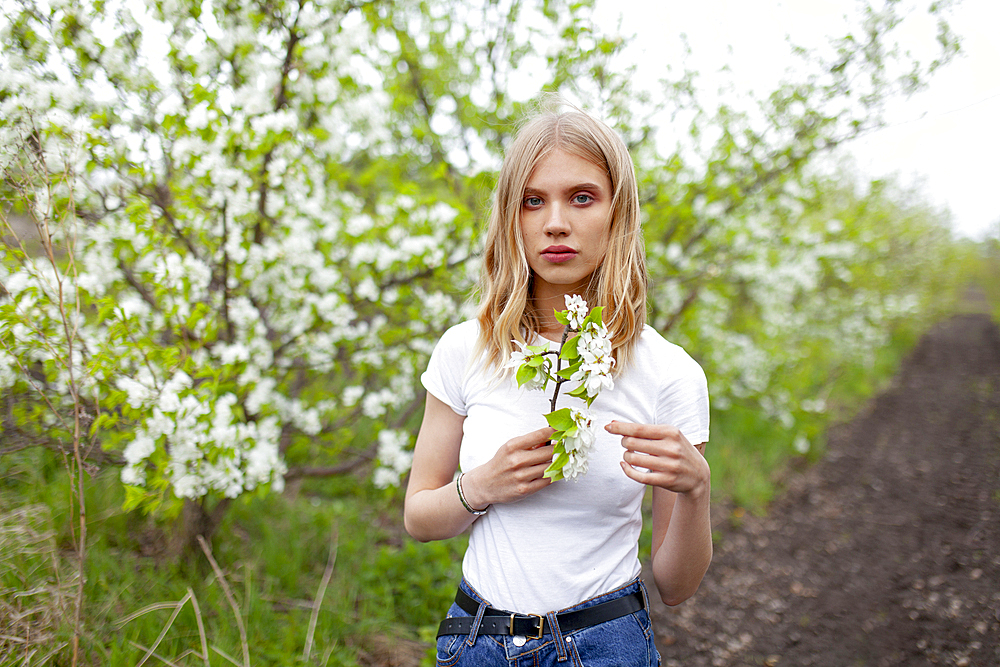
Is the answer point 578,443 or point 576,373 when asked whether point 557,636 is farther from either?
point 576,373

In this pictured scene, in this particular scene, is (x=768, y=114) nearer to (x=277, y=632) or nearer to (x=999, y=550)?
(x=999, y=550)

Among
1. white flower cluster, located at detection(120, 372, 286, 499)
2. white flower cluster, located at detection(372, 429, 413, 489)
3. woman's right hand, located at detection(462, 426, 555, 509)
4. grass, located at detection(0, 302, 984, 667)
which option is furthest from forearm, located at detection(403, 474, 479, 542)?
white flower cluster, located at detection(372, 429, 413, 489)

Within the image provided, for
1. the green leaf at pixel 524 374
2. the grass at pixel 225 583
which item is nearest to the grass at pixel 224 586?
the grass at pixel 225 583

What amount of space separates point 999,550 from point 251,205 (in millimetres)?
5007

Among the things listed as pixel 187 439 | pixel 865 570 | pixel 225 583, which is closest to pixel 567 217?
pixel 187 439

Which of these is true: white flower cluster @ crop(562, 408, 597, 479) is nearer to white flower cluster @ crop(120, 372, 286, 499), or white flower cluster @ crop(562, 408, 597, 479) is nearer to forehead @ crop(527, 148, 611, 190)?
forehead @ crop(527, 148, 611, 190)

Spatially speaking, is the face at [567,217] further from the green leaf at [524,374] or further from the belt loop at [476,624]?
the belt loop at [476,624]

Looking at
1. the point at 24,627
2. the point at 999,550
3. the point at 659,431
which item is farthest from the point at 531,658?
the point at 999,550

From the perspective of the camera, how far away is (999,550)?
373cm

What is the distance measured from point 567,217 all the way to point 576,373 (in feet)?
1.39

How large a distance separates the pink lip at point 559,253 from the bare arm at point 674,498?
0.41 metres

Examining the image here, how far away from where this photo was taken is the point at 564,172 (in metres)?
1.31

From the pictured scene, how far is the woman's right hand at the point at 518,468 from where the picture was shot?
1127 mm

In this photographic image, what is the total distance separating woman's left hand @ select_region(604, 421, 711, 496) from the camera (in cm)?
110
